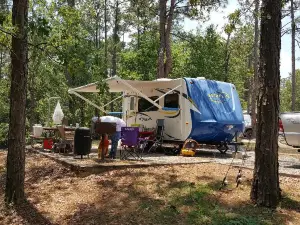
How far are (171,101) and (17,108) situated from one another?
22.2ft

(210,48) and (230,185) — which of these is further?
(210,48)

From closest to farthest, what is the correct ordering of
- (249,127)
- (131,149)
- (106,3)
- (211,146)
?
(131,149) → (211,146) → (249,127) → (106,3)

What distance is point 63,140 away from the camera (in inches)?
447

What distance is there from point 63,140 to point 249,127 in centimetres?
1528

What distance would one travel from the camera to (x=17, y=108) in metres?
6.67

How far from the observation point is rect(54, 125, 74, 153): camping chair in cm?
1137

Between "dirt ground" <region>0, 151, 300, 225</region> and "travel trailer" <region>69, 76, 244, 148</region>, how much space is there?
11.0 ft

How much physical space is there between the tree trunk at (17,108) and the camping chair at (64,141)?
178 inches

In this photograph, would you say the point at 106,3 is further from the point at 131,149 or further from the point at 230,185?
the point at 230,185

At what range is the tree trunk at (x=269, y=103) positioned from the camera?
5.80 metres

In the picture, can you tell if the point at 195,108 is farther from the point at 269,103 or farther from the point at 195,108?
the point at 269,103

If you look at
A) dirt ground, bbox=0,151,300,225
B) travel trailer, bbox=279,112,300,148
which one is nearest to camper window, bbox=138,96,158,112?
travel trailer, bbox=279,112,300,148

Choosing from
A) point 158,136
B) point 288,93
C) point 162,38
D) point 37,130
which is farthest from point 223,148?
point 288,93

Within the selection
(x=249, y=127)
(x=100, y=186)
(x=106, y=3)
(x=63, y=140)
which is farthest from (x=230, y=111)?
(x=106, y=3)
